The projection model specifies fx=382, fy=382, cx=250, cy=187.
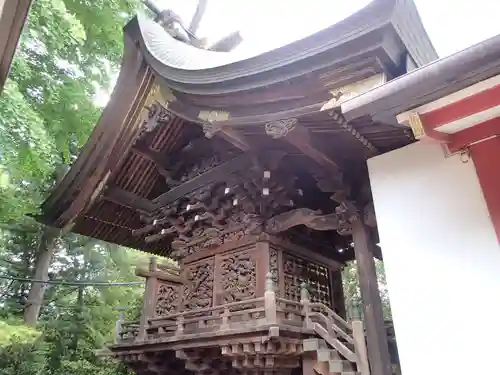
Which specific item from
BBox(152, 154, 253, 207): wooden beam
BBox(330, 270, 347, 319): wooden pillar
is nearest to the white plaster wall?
BBox(152, 154, 253, 207): wooden beam

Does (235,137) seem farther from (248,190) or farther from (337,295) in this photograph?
(337,295)

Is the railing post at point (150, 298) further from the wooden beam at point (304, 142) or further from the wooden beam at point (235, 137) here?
the wooden beam at point (304, 142)

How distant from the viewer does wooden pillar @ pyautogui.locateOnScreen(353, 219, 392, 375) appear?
374 centimetres

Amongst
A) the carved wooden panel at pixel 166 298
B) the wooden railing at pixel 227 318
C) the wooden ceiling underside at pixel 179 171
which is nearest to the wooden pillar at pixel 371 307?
the wooden ceiling underside at pixel 179 171

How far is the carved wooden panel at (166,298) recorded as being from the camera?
18.1 ft

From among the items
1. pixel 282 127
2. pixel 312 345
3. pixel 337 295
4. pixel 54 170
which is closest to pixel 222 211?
pixel 312 345

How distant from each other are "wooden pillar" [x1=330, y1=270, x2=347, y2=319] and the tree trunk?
933cm

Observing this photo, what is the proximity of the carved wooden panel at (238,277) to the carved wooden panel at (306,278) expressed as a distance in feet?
1.45

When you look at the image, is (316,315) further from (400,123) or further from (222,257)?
(400,123)

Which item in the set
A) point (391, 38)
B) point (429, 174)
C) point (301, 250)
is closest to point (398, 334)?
point (429, 174)

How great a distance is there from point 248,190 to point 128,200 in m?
2.46

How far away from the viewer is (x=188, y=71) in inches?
144

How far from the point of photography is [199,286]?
17.7 feet

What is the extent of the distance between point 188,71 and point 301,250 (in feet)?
9.57
